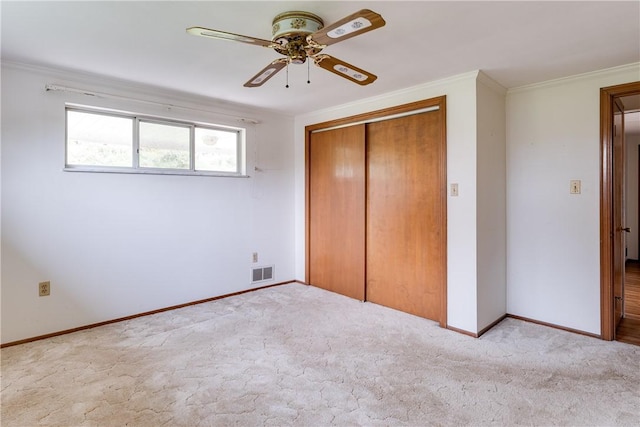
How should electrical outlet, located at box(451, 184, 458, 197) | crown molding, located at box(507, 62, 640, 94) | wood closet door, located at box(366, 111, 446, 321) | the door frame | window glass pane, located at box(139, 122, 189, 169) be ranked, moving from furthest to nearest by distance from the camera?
window glass pane, located at box(139, 122, 189, 169)
wood closet door, located at box(366, 111, 446, 321)
electrical outlet, located at box(451, 184, 458, 197)
the door frame
crown molding, located at box(507, 62, 640, 94)

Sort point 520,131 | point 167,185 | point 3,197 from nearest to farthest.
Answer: point 3,197, point 520,131, point 167,185

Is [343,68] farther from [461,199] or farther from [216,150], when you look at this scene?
[216,150]

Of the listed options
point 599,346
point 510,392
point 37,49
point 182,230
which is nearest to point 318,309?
point 182,230

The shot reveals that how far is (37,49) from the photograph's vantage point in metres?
2.38

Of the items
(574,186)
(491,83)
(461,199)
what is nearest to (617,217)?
(574,186)

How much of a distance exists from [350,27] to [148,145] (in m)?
2.65

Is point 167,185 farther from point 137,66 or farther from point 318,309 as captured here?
point 318,309

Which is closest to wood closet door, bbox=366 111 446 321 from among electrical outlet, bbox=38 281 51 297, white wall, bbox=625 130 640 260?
electrical outlet, bbox=38 281 51 297

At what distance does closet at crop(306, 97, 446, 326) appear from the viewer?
3163mm

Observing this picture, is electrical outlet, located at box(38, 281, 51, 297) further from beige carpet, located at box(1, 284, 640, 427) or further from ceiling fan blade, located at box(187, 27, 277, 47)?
ceiling fan blade, located at box(187, 27, 277, 47)

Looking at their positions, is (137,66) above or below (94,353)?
above

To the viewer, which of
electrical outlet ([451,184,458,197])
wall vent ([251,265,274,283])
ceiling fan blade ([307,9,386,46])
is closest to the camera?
ceiling fan blade ([307,9,386,46])

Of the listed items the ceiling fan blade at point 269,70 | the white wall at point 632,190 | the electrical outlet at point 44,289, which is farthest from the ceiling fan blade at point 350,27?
the white wall at point 632,190

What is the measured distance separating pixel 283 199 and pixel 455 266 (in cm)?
237
